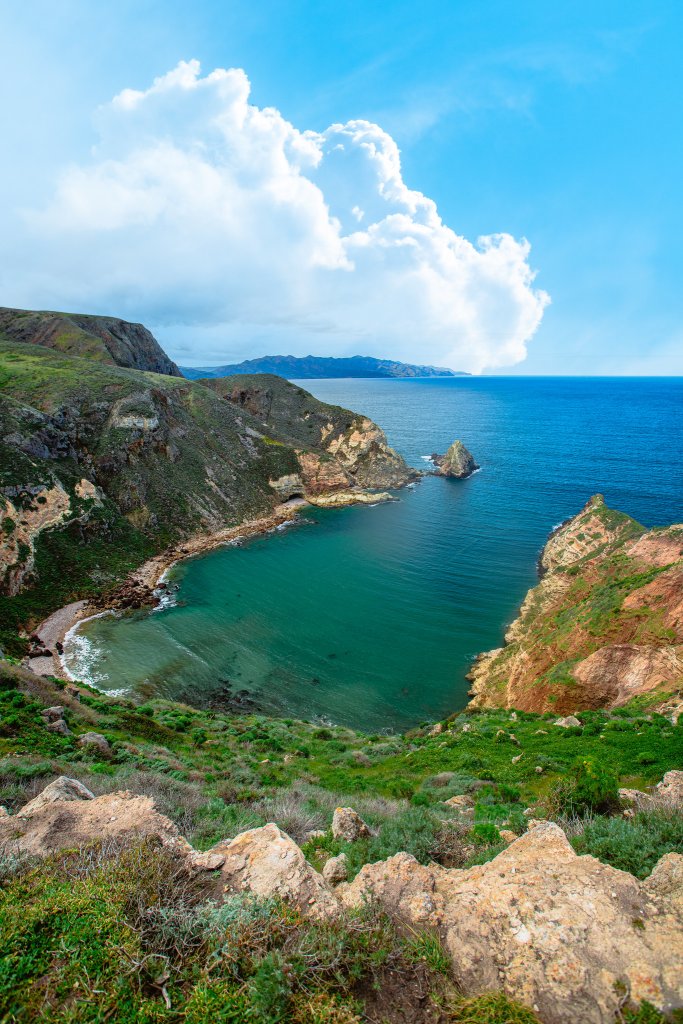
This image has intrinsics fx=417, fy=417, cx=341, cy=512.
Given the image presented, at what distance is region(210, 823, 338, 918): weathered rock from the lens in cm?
599

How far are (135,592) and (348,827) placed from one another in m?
39.1

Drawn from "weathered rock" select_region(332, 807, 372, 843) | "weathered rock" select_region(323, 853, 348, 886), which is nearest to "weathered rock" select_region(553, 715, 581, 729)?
"weathered rock" select_region(332, 807, 372, 843)

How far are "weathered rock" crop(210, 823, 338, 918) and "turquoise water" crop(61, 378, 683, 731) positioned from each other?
21.9 meters

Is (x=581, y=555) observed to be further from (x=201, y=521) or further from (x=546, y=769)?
(x=201, y=521)

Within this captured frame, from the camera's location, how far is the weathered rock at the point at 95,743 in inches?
551

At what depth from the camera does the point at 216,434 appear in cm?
7312

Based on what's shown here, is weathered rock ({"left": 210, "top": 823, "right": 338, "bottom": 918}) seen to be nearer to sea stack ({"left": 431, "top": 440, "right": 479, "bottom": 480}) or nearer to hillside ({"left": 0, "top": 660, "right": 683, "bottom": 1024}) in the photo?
hillside ({"left": 0, "top": 660, "right": 683, "bottom": 1024})

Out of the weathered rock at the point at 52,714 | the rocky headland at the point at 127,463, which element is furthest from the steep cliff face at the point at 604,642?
the rocky headland at the point at 127,463

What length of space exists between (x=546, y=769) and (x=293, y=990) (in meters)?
11.0

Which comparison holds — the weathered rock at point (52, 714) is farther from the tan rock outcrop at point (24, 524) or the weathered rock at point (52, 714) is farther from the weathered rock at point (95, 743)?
the tan rock outcrop at point (24, 524)

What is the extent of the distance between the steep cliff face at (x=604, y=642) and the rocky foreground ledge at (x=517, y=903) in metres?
12.9

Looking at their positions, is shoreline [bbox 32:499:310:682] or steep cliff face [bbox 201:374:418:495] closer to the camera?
shoreline [bbox 32:499:310:682]

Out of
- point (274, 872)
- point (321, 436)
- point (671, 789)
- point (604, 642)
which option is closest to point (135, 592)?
point (604, 642)

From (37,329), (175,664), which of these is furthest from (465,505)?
(37,329)
